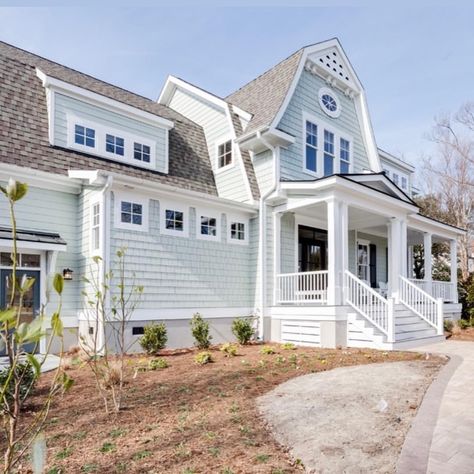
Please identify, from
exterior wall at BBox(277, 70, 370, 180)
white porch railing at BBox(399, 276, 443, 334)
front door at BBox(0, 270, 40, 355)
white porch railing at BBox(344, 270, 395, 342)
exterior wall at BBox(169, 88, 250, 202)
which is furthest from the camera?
exterior wall at BBox(169, 88, 250, 202)

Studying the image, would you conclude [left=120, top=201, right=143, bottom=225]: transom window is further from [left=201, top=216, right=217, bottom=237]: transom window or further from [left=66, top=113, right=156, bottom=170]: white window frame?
[left=66, top=113, right=156, bottom=170]: white window frame

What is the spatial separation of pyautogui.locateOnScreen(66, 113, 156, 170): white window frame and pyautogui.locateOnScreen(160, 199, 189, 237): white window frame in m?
1.78

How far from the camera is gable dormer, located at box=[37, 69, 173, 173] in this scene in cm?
982

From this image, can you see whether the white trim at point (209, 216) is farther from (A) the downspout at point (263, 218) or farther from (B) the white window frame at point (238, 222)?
(A) the downspout at point (263, 218)

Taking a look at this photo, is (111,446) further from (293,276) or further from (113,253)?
(293,276)

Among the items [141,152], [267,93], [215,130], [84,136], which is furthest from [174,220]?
[267,93]

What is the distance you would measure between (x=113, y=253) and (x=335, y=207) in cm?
530

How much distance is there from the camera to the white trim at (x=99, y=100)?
9820 mm

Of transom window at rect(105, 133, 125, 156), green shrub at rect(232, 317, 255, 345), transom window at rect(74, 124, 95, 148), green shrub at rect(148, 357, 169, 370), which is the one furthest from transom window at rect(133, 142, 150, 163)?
green shrub at rect(148, 357, 169, 370)

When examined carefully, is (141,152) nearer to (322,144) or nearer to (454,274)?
(322,144)

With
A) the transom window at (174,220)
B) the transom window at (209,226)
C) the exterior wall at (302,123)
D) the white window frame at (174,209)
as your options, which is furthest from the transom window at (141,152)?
the exterior wall at (302,123)

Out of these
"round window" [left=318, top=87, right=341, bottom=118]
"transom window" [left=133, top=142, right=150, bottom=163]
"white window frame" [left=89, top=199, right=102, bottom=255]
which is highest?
"round window" [left=318, top=87, right=341, bottom=118]

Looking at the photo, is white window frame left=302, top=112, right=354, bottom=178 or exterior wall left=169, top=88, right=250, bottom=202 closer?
exterior wall left=169, top=88, right=250, bottom=202

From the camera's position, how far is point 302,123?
1244cm
